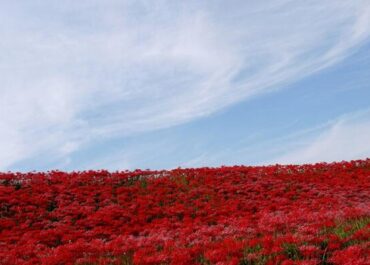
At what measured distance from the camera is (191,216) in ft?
57.8

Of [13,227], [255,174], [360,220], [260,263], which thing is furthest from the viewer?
[255,174]

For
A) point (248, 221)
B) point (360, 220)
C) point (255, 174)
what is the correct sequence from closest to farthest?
point (360, 220)
point (248, 221)
point (255, 174)

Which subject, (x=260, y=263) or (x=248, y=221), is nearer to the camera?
(x=260, y=263)

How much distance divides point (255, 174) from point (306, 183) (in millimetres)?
2930

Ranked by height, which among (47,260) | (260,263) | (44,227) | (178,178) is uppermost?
(178,178)

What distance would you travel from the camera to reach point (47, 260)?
11.1 metres

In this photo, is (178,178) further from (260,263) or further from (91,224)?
(260,263)

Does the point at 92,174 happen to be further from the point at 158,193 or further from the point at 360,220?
the point at 360,220

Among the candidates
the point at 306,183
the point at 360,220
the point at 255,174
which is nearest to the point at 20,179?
the point at 255,174

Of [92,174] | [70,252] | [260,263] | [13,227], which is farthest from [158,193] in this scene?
[260,263]

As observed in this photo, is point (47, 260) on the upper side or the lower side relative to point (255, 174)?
lower

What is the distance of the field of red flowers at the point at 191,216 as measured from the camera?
10.1m

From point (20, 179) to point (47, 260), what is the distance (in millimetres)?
12940

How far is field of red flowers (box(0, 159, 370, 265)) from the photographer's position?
33.3 feet
